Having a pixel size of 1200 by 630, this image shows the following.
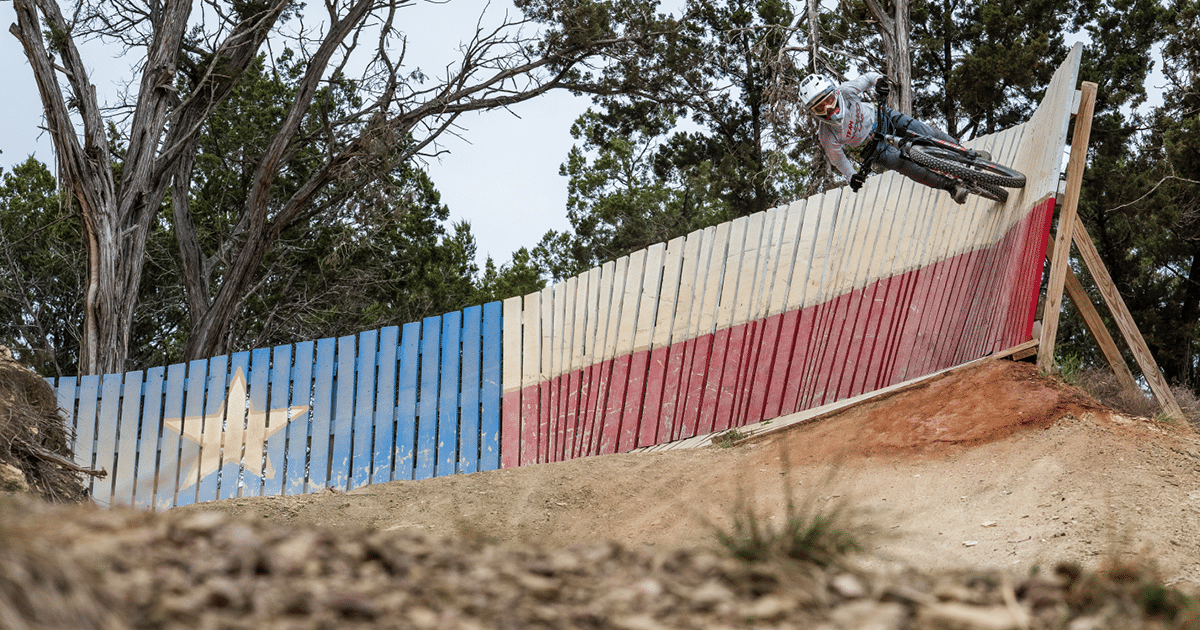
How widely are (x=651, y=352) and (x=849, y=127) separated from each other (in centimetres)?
226

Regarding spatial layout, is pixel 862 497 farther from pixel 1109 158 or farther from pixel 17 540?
pixel 1109 158

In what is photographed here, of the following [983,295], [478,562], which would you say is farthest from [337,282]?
[478,562]

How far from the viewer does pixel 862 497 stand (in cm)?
563

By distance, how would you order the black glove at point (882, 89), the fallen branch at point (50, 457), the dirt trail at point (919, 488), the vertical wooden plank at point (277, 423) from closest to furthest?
the dirt trail at point (919, 488), the fallen branch at point (50, 457), the black glove at point (882, 89), the vertical wooden plank at point (277, 423)

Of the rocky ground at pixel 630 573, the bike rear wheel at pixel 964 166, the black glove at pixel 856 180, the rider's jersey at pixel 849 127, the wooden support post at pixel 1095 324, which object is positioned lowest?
the rocky ground at pixel 630 573

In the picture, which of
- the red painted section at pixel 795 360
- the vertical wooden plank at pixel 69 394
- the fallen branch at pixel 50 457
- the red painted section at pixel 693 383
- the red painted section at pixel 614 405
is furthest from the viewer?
the vertical wooden plank at pixel 69 394

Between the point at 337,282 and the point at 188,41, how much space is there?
4.63 metres

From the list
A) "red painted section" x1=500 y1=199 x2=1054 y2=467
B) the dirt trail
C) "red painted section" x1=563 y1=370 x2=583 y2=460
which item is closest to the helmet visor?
"red painted section" x1=500 y1=199 x2=1054 y2=467

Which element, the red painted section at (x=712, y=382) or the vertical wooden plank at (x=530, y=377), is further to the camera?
the vertical wooden plank at (x=530, y=377)

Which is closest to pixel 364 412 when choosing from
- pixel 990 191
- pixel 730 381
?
pixel 730 381

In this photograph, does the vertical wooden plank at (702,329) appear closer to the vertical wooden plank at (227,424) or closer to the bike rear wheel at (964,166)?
the bike rear wheel at (964,166)

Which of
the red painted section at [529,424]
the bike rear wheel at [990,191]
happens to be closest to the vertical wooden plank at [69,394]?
the red painted section at [529,424]

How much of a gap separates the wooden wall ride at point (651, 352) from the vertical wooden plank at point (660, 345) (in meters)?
0.01

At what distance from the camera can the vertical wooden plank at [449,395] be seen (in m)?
7.82
